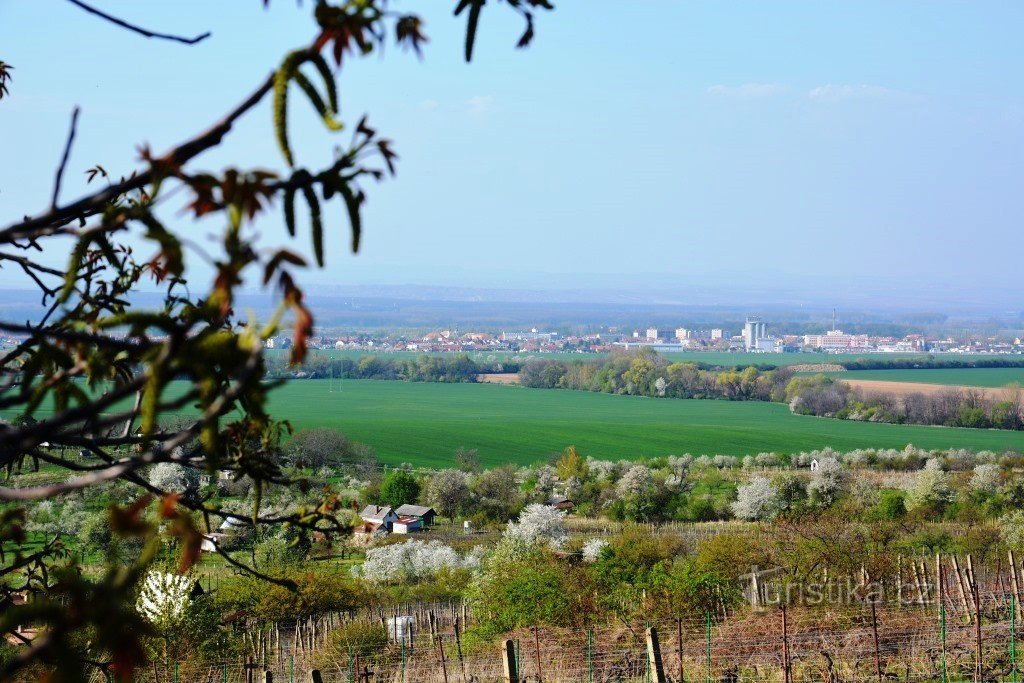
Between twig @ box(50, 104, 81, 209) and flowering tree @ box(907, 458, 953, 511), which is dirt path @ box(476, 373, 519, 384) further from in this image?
twig @ box(50, 104, 81, 209)

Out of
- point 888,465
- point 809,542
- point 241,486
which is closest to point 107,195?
point 809,542

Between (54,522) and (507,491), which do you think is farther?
(507,491)

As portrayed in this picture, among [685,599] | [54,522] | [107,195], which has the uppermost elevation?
[107,195]

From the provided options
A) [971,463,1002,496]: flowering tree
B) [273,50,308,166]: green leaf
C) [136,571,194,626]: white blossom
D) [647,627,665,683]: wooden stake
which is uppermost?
[273,50,308,166]: green leaf

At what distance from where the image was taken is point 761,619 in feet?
51.4

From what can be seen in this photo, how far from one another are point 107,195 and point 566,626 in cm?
1640

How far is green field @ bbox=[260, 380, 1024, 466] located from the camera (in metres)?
53.2

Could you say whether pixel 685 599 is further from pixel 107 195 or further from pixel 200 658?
pixel 107 195

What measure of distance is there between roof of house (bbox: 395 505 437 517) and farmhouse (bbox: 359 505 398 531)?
1.34ft

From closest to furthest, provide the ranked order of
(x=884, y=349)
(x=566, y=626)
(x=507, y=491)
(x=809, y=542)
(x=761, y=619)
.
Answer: (x=761, y=619) < (x=566, y=626) < (x=809, y=542) < (x=507, y=491) < (x=884, y=349)

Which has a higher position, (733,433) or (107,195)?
(107,195)

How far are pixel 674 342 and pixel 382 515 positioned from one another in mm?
132647

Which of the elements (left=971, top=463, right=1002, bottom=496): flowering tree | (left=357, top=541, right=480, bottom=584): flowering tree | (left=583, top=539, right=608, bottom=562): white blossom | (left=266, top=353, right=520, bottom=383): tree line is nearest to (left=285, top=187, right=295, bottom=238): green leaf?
(left=357, top=541, right=480, bottom=584): flowering tree

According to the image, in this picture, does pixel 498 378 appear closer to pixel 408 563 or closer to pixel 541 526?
pixel 541 526
